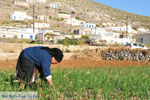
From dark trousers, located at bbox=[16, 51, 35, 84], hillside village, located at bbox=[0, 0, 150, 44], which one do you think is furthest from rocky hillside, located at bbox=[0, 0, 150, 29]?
dark trousers, located at bbox=[16, 51, 35, 84]

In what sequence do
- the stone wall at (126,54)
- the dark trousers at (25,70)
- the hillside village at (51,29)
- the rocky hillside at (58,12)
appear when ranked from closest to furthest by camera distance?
the dark trousers at (25,70), the stone wall at (126,54), the hillside village at (51,29), the rocky hillside at (58,12)

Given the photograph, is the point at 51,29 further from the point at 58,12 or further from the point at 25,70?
the point at 25,70

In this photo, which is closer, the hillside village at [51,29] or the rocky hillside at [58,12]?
the hillside village at [51,29]

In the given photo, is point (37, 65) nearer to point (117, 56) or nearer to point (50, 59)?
point (50, 59)

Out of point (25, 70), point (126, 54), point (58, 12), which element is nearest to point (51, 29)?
point (126, 54)

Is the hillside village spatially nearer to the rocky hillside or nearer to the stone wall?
the rocky hillside

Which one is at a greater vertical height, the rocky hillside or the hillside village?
the rocky hillside

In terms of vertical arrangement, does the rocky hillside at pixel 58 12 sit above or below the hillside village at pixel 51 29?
above

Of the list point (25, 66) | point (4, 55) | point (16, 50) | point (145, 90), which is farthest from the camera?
point (16, 50)

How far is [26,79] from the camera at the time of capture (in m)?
4.57

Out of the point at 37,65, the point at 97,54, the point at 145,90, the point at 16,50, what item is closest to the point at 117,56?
the point at 97,54

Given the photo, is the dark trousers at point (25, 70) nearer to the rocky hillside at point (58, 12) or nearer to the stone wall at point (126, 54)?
the stone wall at point (126, 54)

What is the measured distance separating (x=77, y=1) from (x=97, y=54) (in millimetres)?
129962

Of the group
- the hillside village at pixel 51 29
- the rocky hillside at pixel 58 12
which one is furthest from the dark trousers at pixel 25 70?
the rocky hillside at pixel 58 12
